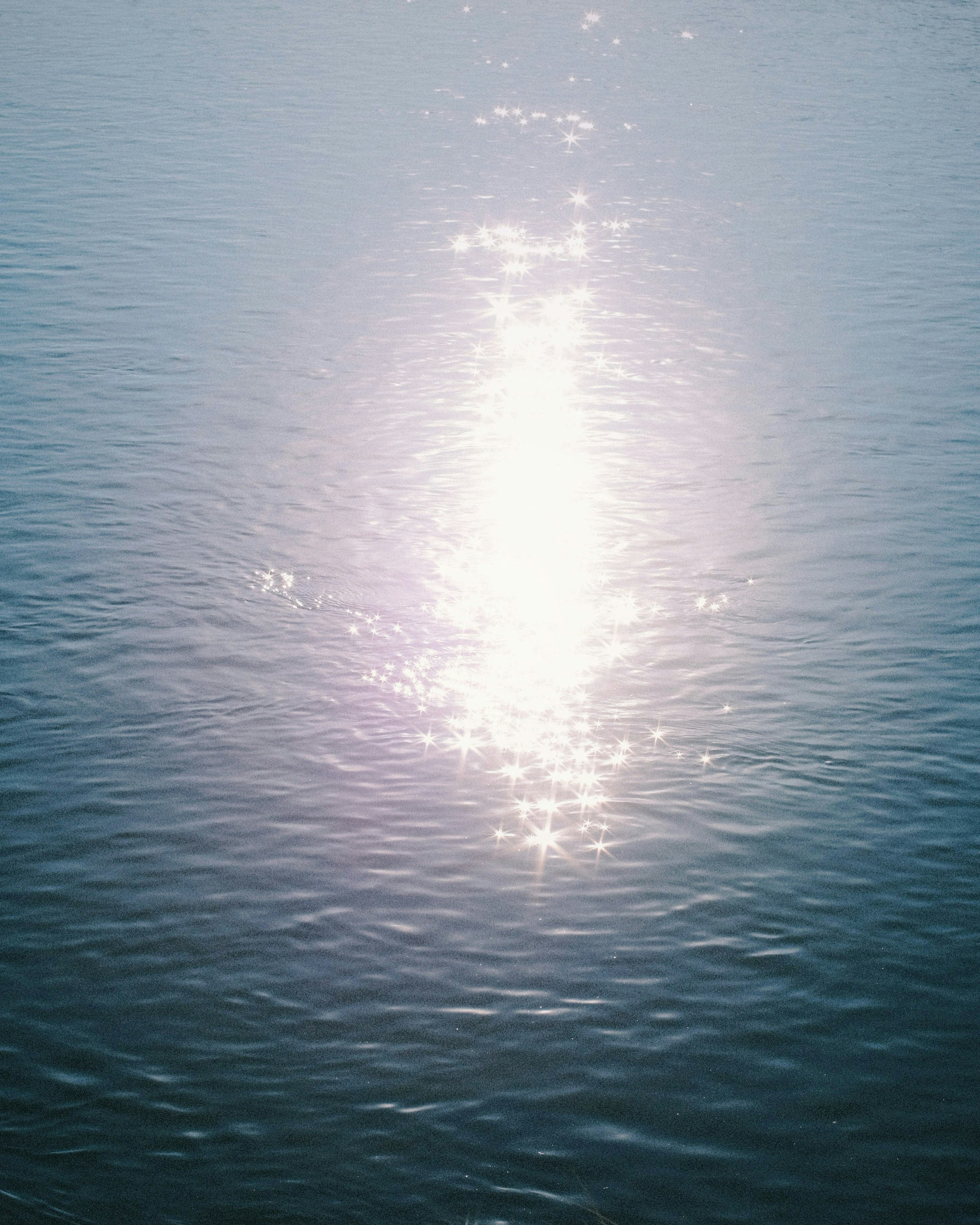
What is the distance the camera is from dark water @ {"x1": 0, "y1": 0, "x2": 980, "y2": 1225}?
6.95 m

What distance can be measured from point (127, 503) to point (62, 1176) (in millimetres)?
7772

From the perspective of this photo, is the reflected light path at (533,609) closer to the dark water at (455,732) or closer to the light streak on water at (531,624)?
the light streak on water at (531,624)

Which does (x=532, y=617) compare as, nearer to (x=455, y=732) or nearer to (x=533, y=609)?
(x=533, y=609)

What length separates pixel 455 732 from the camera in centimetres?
1021

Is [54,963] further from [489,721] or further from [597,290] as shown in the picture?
[597,290]

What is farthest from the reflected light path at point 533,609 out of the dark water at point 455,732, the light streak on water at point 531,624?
the dark water at point 455,732

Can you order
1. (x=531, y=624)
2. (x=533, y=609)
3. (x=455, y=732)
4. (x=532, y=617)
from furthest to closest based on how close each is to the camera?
1. (x=533, y=609)
2. (x=532, y=617)
3. (x=531, y=624)
4. (x=455, y=732)

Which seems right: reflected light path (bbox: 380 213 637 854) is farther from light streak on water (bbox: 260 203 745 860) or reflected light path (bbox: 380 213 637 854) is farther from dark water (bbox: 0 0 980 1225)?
dark water (bbox: 0 0 980 1225)

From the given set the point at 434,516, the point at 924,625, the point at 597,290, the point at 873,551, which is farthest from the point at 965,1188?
the point at 597,290

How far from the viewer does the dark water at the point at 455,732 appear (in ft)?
→ 22.8

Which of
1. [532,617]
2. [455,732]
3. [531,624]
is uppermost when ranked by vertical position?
[532,617]

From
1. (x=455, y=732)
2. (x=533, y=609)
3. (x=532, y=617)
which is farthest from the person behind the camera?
(x=533, y=609)

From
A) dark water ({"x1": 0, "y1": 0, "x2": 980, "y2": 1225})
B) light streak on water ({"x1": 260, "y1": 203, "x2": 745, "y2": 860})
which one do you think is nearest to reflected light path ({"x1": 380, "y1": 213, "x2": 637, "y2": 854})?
light streak on water ({"x1": 260, "y1": 203, "x2": 745, "y2": 860})

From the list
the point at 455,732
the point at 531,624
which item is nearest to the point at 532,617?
the point at 531,624
